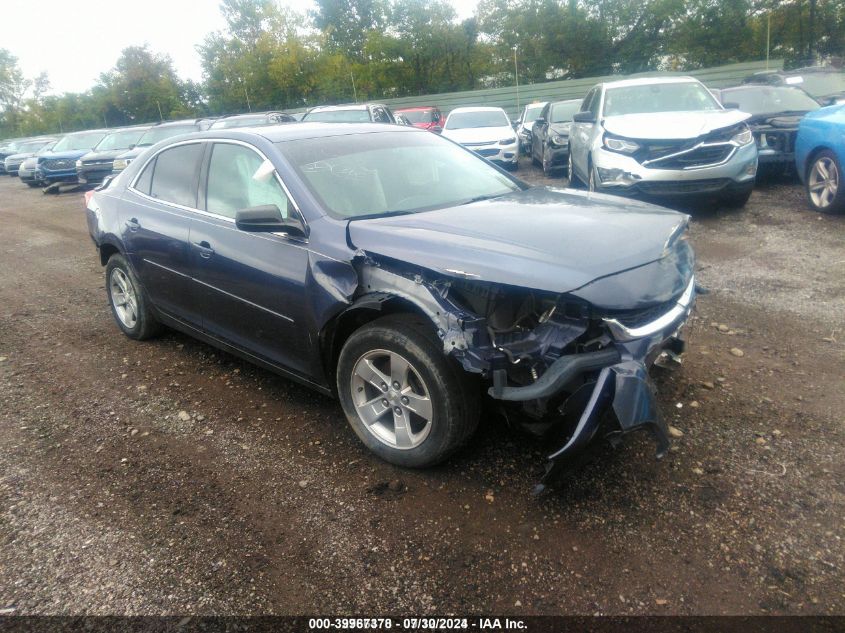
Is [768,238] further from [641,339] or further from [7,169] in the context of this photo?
[7,169]

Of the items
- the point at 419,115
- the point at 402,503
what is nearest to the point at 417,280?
the point at 402,503

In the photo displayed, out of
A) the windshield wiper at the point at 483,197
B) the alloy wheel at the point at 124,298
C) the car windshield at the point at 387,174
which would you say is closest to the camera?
the car windshield at the point at 387,174

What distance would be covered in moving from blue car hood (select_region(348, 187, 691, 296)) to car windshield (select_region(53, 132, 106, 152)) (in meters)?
19.9

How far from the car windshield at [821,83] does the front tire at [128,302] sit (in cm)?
1275

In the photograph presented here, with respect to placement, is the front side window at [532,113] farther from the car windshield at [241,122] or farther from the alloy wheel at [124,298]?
the alloy wheel at [124,298]

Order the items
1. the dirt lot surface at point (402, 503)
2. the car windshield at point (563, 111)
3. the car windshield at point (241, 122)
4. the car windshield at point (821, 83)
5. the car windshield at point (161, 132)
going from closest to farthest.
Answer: the dirt lot surface at point (402, 503) → the car windshield at point (821, 83) → the car windshield at point (563, 111) → the car windshield at point (241, 122) → the car windshield at point (161, 132)

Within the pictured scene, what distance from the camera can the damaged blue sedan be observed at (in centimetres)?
266

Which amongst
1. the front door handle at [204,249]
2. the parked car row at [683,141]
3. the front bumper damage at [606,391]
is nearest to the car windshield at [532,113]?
the parked car row at [683,141]

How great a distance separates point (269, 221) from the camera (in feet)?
10.9

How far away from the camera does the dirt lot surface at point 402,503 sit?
2.42 meters

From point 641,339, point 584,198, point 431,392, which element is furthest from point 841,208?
point 431,392

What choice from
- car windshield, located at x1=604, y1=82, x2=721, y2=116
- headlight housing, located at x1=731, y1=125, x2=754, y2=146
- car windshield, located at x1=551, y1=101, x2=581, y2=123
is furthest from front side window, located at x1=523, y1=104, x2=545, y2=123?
headlight housing, located at x1=731, y1=125, x2=754, y2=146

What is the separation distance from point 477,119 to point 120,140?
9925 mm

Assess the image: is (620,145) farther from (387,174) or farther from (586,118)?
(387,174)
